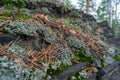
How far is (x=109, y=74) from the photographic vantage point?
304cm

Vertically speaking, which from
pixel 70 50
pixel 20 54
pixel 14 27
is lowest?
pixel 70 50

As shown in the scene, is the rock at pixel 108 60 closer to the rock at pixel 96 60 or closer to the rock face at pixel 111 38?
the rock at pixel 96 60

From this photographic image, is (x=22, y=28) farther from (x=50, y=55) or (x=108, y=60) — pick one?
(x=108, y=60)

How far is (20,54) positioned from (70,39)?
111cm

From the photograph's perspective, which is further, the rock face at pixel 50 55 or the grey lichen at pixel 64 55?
the grey lichen at pixel 64 55

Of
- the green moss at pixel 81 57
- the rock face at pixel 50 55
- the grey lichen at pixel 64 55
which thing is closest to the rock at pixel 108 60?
the rock face at pixel 50 55

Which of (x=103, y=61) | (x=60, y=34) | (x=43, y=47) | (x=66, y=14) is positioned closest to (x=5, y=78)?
(x=43, y=47)

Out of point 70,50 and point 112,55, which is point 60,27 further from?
point 112,55

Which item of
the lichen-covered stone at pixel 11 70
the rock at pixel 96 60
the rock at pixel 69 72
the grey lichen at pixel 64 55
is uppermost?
the lichen-covered stone at pixel 11 70

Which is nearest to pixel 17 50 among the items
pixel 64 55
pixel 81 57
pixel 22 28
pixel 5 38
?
pixel 5 38

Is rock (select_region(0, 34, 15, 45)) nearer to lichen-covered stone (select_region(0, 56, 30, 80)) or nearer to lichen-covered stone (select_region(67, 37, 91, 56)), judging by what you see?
lichen-covered stone (select_region(0, 56, 30, 80))

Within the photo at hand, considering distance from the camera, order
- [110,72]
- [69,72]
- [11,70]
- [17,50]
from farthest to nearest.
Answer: [110,72]
[69,72]
[17,50]
[11,70]

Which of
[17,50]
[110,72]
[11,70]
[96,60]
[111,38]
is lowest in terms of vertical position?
[111,38]

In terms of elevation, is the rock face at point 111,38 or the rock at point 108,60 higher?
the rock at point 108,60
